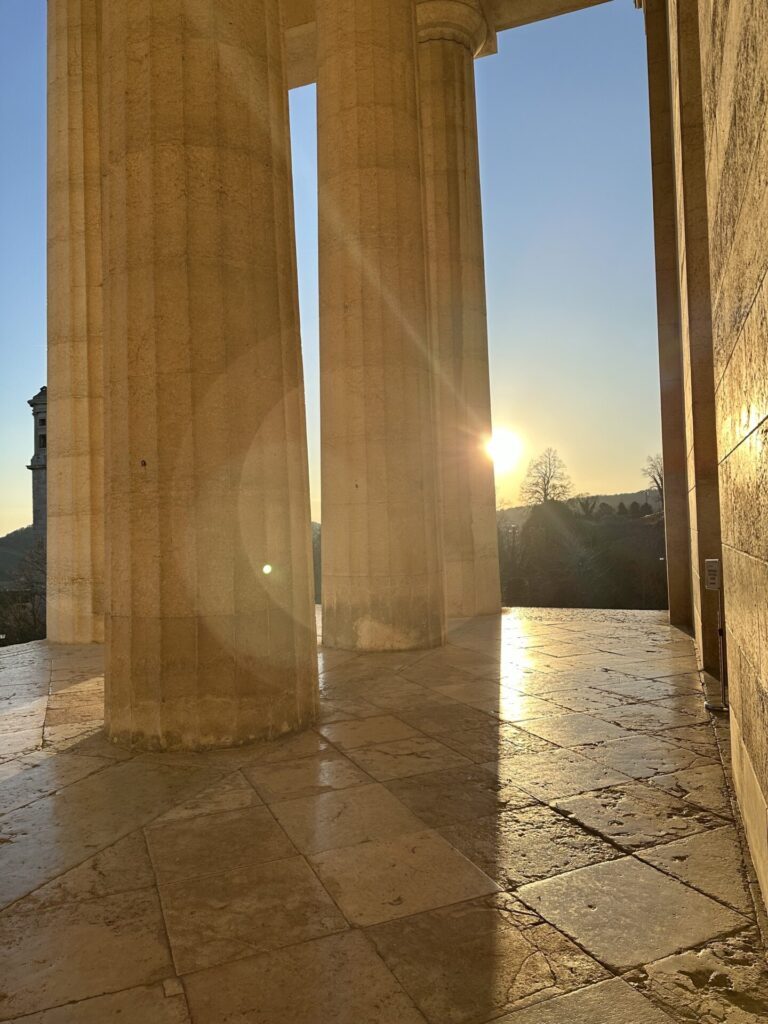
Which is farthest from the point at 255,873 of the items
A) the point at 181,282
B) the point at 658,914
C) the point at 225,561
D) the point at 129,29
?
the point at 129,29

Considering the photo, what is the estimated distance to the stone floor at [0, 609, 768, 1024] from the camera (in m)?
3.77

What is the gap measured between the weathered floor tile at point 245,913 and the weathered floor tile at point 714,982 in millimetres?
1696

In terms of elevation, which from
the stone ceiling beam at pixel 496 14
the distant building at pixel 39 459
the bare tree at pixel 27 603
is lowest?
the bare tree at pixel 27 603

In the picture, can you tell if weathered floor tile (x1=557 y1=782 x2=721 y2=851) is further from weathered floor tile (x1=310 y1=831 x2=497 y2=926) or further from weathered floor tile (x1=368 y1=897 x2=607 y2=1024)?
weathered floor tile (x1=368 y1=897 x2=607 y2=1024)

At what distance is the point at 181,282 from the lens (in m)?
8.30

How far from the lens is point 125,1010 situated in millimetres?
3695

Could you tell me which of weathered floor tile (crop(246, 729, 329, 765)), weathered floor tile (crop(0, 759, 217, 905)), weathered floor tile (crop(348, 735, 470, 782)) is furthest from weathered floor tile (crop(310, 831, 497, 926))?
weathered floor tile (crop(246, 729, 329, 765))

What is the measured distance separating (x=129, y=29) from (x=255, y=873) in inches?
333

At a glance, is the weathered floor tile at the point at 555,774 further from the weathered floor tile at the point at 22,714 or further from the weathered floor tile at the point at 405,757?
the weathered floor tile at the point at 22,714

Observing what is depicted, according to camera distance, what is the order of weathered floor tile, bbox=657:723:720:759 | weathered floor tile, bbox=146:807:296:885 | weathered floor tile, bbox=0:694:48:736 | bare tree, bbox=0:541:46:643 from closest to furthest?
1. weathered floor tile, bbox=146:807:296:885
2. weathered floor tile, bbox=657:723:720:759
3. weathered floor tile, bbox=0:694:48:736
4. bare tree, bbox=0:541:46:643

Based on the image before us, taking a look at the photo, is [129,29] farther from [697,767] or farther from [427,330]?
[697,767]

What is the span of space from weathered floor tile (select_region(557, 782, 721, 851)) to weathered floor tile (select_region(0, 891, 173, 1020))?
310cm

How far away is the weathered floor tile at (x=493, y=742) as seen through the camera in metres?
7.66

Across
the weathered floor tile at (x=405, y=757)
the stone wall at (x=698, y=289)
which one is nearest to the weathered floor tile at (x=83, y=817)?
the weathered floor tile at (x=405, y=757)
